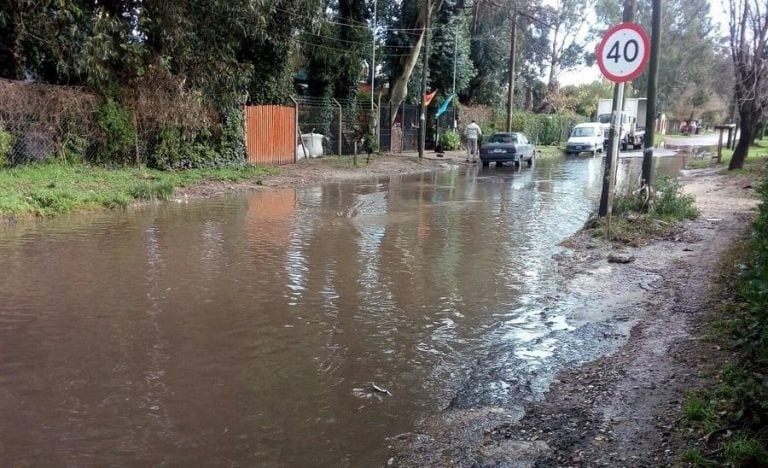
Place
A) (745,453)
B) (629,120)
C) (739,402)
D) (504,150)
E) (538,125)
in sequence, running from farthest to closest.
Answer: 1. (538,125)
2. (629,120)
3. (504,150)
4. (739,402)
5. (745,453)

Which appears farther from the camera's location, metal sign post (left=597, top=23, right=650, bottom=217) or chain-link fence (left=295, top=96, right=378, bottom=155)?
chain-link fence (left=295, top=96, right=378, bottom=155)

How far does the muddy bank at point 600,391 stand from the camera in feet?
12.2

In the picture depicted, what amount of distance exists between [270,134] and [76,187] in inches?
370

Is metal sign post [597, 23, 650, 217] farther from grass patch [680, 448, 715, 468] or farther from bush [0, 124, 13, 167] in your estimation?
bush [0, 124, 13, 167]

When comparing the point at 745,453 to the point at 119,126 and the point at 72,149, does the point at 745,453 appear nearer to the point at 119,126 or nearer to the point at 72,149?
Result: the point at 72,149

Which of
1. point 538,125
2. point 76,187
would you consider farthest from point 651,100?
point 538,125

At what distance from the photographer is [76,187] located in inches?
524

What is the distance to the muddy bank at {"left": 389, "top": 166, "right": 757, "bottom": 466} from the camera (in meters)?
3.73

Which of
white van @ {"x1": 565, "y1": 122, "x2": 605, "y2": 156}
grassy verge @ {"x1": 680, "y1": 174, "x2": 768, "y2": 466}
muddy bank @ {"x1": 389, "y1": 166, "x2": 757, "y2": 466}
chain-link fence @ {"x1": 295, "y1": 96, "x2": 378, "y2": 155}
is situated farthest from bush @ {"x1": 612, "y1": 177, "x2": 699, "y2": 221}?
white van @ {"x1": 565, "y1": 122, "x2": 605, "y2": 156}

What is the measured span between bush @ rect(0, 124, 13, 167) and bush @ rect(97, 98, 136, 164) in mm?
2359

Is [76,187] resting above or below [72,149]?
below

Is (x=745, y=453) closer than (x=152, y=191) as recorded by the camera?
Yes

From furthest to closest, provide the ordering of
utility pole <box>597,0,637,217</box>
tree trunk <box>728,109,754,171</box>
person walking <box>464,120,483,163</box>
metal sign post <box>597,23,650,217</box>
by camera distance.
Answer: person walking <box>464,120,483,163</box> < tree trunk <box>728,109,754,171</box> < utility pole <box>597,0,637,217</box> < metal sign post <box>597,23,650,217</box>

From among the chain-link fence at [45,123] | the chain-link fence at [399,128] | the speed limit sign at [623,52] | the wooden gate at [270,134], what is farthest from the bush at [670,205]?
the chain-link fence at [399,128]
